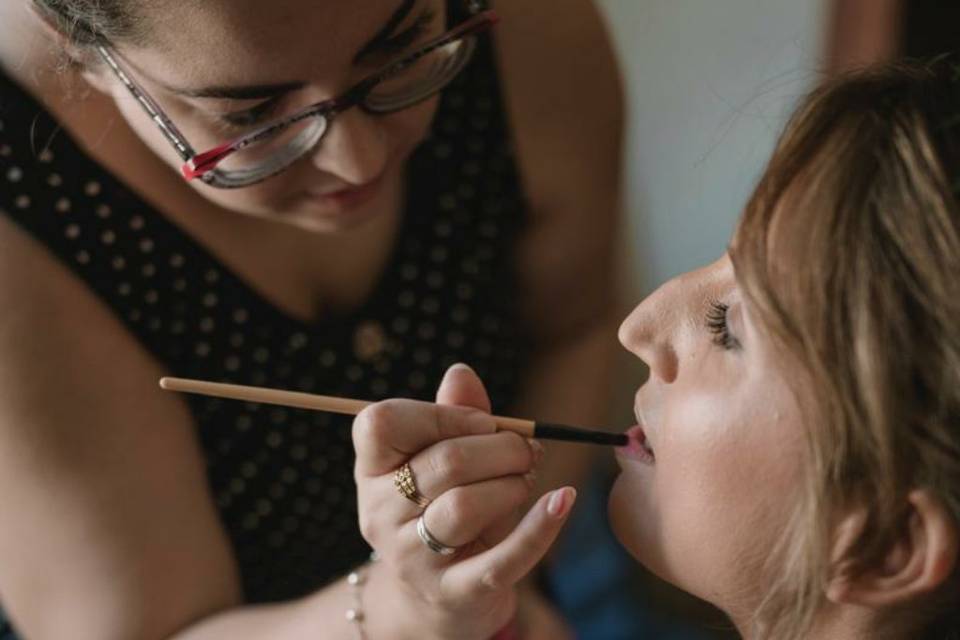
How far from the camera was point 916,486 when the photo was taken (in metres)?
0.73

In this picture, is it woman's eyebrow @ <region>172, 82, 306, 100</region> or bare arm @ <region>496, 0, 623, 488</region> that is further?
bare arm @ <region>496, 0, 623, 488</region>

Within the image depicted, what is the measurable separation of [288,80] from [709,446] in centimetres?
37

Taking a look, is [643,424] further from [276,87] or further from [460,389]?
[276,87]

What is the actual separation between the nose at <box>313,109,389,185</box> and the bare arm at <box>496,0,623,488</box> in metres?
0.26

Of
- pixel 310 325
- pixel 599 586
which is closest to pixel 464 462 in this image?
pixel 310 325

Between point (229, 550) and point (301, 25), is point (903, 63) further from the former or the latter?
point (229, 550)

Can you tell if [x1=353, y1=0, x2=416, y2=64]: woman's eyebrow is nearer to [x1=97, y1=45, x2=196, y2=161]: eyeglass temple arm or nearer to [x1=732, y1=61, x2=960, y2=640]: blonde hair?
[x1=97, y1=45, x2=196, y2=161]: eyeglass temple arm

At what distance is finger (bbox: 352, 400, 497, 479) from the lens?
0.81m

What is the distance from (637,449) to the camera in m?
0.87

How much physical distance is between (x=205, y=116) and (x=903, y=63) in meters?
0.48

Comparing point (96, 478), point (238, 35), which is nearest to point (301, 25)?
point (238, 35)

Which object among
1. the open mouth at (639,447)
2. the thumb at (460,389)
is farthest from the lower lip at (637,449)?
the thumb at (460,389)

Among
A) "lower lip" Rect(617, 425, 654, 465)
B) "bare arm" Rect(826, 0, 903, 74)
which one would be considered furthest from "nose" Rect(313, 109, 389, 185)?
"bare arm" Rect(826, 0, 903, 74)

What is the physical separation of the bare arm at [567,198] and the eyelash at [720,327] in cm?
44
